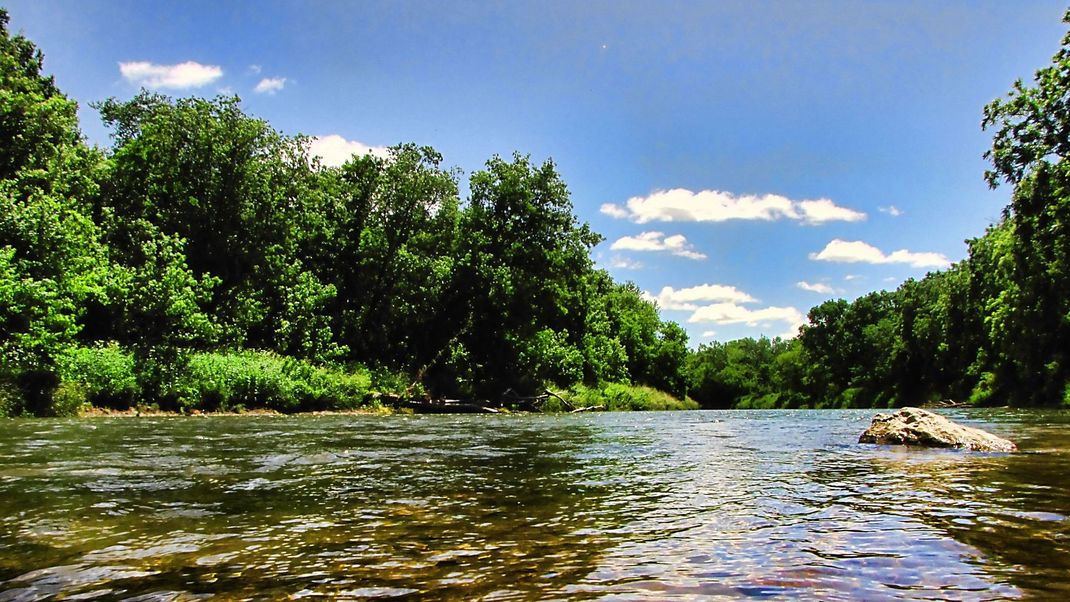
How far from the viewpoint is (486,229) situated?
50.0m

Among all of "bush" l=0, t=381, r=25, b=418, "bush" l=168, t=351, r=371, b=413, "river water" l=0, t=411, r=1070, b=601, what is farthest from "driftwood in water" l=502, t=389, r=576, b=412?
"river water" l=0, t=411, r=1070, b=601

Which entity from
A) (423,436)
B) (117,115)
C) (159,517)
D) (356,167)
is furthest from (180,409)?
(117,115)

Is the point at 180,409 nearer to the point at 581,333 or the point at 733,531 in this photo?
the point at 733,531

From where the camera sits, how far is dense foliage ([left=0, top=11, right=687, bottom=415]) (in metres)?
25.2

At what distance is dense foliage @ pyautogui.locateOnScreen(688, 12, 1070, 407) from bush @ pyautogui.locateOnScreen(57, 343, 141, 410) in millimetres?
41426

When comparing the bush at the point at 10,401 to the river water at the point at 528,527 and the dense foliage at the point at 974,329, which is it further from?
the dense foliage at the point at 974,329

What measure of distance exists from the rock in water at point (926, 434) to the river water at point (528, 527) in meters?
1.92

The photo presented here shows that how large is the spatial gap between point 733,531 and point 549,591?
7.99ft

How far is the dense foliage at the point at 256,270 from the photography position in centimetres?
2517

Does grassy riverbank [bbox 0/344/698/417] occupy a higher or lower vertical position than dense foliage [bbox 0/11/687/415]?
lower

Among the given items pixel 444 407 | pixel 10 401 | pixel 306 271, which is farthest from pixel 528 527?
pixel 306 271

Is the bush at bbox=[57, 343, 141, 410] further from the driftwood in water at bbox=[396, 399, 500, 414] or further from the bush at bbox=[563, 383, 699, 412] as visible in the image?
the bush at bbox=[563, 383, 699, 412]

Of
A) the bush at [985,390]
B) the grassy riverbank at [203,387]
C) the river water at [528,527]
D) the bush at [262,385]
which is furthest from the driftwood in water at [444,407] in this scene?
the bush at [985,390]

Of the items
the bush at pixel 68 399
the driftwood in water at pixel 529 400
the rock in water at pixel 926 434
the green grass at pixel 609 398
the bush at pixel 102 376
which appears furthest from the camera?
the green grass at pixel 609 398
